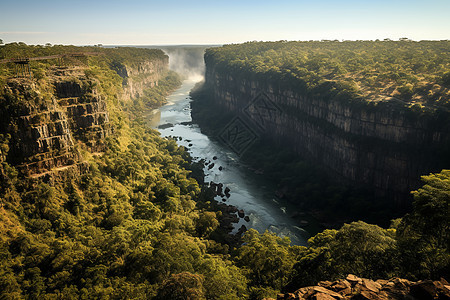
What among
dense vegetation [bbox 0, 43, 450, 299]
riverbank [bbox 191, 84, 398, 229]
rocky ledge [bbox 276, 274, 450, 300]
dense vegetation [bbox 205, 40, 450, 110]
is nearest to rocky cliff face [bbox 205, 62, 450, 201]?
riverbank [bbox 191, 84, 398, 229]

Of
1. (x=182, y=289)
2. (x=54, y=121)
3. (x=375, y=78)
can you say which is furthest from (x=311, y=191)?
(x=54, y=121)

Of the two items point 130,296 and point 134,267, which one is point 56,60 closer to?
point 134,267

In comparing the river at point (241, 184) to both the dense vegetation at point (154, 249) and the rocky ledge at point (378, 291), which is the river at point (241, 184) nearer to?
the dense vegetation at point (154, 249)

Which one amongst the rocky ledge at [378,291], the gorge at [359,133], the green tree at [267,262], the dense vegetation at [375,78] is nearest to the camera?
the rocky ledge at [378,291]

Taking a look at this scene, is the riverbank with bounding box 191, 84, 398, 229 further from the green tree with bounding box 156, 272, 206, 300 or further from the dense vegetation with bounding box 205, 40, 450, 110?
the green tree with bounding box 156, 272, 206, 300

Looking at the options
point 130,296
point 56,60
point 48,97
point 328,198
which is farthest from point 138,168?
point 328,198

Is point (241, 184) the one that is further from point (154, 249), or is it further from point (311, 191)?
point (154, 249)

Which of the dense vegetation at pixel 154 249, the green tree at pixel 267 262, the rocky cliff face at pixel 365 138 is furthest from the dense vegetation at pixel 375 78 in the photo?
the green tree at pixel 267 262
